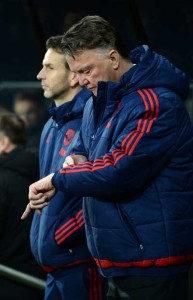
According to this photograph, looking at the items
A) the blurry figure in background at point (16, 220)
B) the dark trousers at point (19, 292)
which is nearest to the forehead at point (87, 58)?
the blurry figure in background at point (16, 220)

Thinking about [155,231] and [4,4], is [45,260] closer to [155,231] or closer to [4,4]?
[155,231]

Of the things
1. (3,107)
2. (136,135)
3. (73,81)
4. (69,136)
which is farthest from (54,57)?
(3,107)

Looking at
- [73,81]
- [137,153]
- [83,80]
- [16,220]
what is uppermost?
[83,80]

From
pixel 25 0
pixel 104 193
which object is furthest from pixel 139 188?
pixel 25 0

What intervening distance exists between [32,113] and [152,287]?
2471 mm

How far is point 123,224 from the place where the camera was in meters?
3.38

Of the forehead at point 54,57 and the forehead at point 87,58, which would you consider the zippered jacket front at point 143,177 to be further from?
the forehead at point 54,57

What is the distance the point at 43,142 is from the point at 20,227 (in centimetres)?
68

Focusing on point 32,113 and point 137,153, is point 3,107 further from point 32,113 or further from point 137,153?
point 137,153

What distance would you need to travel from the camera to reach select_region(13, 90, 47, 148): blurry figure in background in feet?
18.5

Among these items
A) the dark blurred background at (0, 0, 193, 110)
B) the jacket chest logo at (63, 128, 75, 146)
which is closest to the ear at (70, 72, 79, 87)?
the jacket chest logo at (63, 128, 75, 146)

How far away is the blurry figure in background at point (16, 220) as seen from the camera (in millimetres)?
4891

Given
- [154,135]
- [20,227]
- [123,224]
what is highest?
[154,135]

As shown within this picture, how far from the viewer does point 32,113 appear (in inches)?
225
